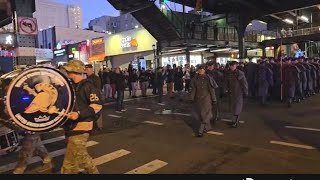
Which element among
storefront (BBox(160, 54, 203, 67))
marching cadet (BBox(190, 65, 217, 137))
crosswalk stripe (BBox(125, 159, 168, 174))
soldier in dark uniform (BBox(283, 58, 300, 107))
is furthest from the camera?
storefront (BBox(160, 54, 203, 67))

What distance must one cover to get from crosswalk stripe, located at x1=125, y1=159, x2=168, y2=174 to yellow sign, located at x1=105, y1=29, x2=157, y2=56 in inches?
1043

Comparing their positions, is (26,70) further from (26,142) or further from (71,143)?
(26,142)

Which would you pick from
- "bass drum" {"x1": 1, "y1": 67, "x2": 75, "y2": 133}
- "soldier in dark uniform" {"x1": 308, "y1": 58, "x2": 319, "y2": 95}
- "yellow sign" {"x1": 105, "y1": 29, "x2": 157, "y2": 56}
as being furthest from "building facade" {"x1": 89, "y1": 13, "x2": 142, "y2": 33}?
"bass drum" {"x1": 1, "y1": 67, "x2": 75, "y2": 133}

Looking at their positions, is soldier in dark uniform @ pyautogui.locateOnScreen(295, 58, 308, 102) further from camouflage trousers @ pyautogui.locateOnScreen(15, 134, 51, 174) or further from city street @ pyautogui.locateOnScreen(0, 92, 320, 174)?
camouflage trousers @ pyautogui.locateOnScreen(15, 134, 51, 174)

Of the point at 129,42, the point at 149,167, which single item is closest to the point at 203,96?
the point at 149,167

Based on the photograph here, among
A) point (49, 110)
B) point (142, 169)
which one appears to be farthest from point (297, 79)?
point (49, 110)

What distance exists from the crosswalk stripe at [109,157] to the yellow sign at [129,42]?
83.4ft

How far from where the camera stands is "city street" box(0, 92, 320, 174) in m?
6.68

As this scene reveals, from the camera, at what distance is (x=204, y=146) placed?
27.3 ft

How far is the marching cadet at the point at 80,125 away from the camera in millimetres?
4922

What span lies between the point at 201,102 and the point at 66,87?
5.64 meters

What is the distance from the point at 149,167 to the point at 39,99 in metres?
3.14

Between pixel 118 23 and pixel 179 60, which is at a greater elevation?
pixel 118 23

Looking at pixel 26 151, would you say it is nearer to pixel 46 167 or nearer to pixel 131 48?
pixel 46 167
